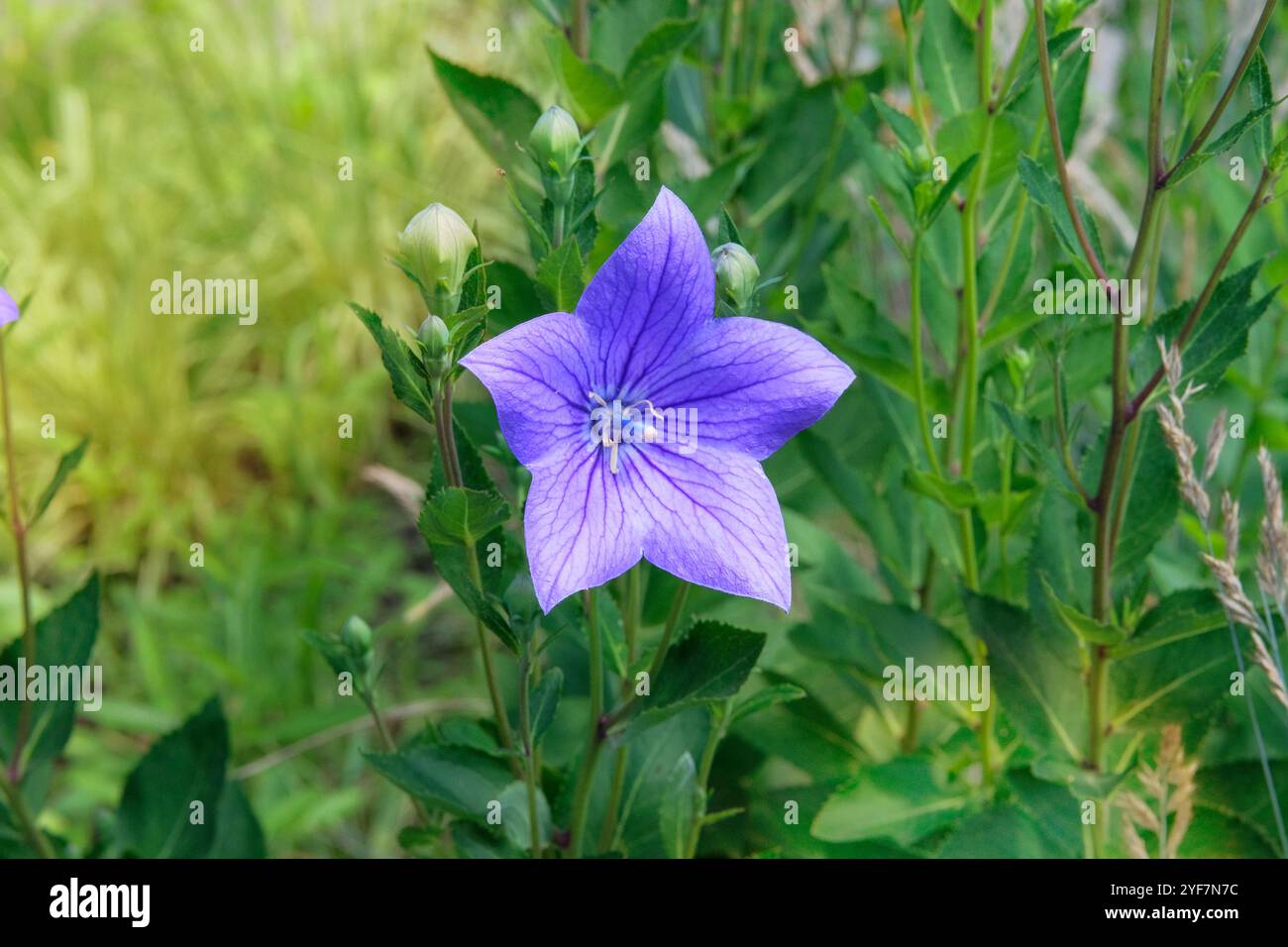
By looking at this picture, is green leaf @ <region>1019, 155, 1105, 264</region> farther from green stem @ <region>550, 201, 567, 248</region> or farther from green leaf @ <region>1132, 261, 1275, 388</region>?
green stem @ <region>550, 201, 567, 248</region>

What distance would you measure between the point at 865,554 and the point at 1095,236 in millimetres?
1397

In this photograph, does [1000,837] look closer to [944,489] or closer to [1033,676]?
[1033,676]

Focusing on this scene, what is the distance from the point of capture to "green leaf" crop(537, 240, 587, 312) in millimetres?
911

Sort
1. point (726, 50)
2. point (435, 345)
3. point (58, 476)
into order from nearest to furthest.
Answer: point (435, 345)
point (58, 476)
point (726, 50)

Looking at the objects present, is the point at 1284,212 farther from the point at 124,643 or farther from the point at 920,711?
Result: the point at 124,643

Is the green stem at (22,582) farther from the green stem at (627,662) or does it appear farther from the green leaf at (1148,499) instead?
the green leaf at (1148,499)

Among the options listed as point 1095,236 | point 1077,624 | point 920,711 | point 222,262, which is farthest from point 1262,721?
point 222,262

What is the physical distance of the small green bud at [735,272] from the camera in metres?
0.92

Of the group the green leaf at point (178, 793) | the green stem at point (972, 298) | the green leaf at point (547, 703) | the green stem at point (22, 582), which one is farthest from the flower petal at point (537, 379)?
the green leaf at point (178, 793)

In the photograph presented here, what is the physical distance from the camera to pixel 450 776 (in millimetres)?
1136

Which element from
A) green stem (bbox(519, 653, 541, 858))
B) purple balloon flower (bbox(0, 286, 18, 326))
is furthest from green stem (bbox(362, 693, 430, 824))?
purple balloon flower (bbox(0, 286, 18, 326))

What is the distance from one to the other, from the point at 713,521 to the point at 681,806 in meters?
0.34

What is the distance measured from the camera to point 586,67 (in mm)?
1222

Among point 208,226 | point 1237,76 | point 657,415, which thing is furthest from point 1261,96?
point 208,226
